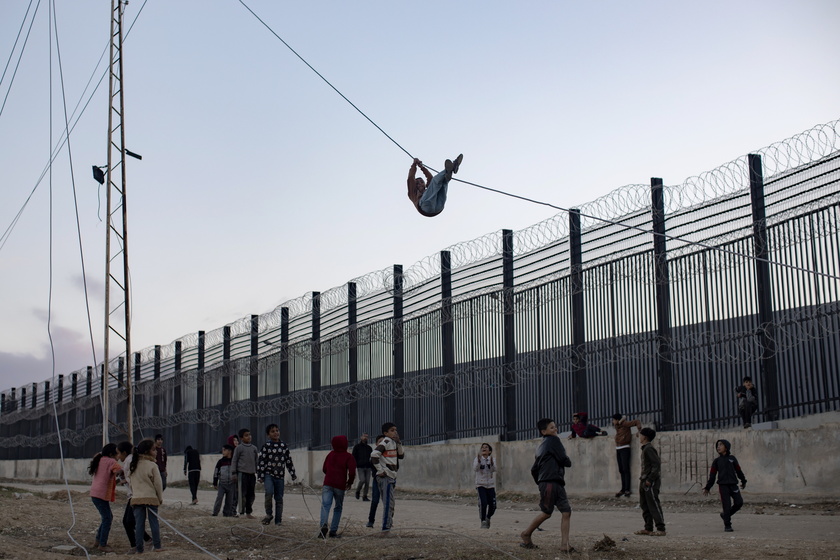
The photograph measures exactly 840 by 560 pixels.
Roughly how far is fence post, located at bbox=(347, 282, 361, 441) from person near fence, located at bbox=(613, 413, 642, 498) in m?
8.32

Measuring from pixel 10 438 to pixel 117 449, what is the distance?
1512 inches

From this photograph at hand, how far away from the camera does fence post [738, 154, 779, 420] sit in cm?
1214

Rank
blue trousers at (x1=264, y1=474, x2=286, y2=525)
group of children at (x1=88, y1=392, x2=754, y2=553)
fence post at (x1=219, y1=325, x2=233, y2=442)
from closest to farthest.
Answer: group of children at (x1=88, y1=392, x2=754, y2=553)
blue trousers at (x1=264, y1=474, x2=286, y2=525)
fence post at (x1=219, y1=325, x2=233, y2=442)

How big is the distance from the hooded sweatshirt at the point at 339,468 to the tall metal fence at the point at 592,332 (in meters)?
3.60

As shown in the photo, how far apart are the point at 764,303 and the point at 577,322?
3473mm

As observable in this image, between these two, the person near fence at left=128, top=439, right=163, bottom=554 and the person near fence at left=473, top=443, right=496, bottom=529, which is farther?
the person near fence at left=473, top=443, right=496, bottom=529

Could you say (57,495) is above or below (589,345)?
below

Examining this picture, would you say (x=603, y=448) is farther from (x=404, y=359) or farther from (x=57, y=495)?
(x=57, y=495)

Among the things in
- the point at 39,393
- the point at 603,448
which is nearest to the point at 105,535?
the point at 603,448

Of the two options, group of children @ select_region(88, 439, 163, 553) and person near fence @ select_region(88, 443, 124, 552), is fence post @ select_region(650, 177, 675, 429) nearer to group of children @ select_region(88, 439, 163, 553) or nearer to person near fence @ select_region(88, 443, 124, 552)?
group of children @ select_region(88, 439, 163, 553)

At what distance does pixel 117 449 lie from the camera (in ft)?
35.3

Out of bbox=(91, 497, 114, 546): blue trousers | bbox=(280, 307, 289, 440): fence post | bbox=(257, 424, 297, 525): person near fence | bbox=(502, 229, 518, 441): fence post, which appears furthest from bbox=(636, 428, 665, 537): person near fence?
bbox=(280, 307, 289, 440): fence post

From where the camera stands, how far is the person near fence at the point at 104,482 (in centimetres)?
1028

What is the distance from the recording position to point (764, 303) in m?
12.2
